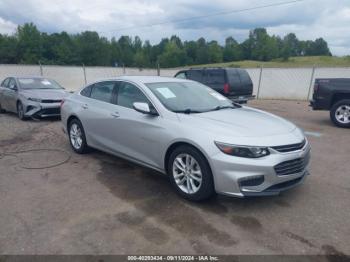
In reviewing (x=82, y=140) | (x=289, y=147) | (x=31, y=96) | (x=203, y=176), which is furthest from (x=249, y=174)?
(x=31, y=96)

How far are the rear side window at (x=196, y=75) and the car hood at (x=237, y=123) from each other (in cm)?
833

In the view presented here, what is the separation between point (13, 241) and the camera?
3074 mm

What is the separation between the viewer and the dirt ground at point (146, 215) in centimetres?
302

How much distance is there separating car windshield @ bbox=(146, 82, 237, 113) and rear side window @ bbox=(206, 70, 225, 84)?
21.9ft

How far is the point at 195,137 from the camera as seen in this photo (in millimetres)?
3703

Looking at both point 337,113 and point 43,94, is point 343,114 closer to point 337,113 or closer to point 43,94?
point 337,113

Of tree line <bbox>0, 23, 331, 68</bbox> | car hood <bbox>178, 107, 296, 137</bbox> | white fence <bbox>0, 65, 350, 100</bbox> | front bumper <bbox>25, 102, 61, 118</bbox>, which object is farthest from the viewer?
tree line <bbox>0, 23, 331, 68</bbox>

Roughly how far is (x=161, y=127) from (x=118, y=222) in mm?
1356

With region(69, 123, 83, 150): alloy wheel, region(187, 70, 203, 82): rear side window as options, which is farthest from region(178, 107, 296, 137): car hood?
region(187, 70, 203, 82): rear side window

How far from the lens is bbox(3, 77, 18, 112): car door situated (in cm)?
1009

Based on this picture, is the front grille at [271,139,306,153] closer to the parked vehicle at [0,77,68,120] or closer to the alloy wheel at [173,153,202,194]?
the alloy wheel at [173,153,202,194]

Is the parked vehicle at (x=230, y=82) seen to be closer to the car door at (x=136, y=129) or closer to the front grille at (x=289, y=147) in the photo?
the car door at (x=136, y=129)

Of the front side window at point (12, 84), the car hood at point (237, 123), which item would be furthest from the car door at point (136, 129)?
the front side window at point (12, 84)

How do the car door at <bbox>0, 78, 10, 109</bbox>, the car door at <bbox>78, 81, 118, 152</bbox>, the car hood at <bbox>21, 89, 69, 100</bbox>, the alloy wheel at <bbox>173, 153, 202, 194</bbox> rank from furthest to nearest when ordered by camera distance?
the car door at <bbox>0, 78, 10, 109</bbox> → the car hood at <bbox>21, 89, 69, 100</bbox> → the car door at <bbox>78, 81, 118, 152</bbox> → the alloy wheel at <bbox>173, 153, 202, 194</bbox>
